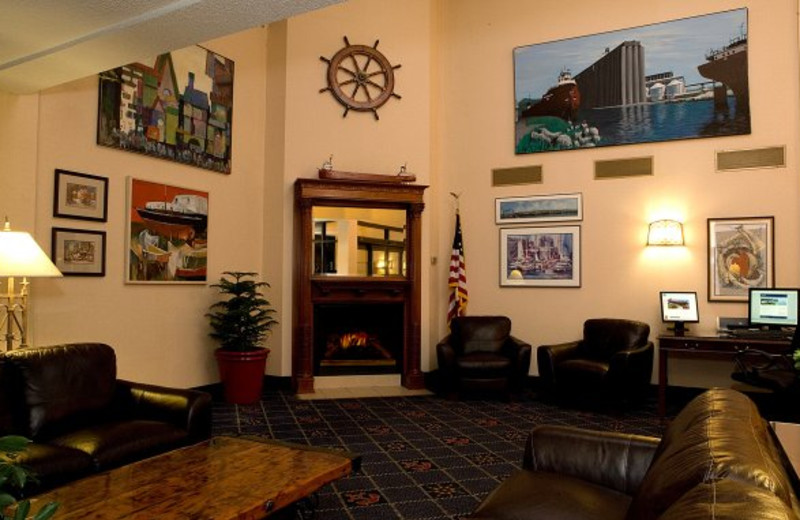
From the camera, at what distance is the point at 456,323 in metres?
6.55

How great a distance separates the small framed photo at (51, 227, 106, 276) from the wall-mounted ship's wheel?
10.1 ft

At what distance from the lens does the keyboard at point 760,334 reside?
5086 mm

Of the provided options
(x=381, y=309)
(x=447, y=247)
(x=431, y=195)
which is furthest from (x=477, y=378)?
(x=431, y=195)

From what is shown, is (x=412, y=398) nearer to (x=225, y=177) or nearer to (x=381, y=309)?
(x=381, y=309)

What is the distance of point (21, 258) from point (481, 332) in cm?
449

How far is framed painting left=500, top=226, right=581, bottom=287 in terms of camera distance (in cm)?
665

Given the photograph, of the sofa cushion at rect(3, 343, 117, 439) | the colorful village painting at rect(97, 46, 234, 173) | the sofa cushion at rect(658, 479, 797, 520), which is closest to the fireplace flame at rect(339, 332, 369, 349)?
the colorful village painting at rect(97, 46, 234, 173)

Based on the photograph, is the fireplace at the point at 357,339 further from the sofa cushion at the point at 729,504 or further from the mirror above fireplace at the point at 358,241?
the sofa cushion at the point at 729,504

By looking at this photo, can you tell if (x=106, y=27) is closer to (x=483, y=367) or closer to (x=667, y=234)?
(x=483, y=367)

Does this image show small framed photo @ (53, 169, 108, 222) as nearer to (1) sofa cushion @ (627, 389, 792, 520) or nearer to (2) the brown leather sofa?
(2) the brown leather sofa

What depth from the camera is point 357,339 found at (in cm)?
675

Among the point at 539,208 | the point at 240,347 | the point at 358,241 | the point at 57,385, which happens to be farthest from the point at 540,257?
the point at 57,385

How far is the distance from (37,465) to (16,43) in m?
2.56

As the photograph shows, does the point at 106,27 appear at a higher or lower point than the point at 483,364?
higher
